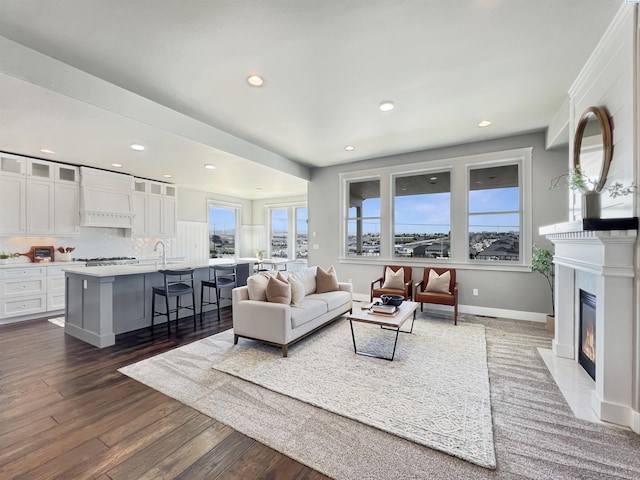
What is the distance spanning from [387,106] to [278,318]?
2856 mm

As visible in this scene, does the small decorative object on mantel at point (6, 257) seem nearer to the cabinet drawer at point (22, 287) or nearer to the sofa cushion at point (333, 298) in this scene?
the cabinet drawer at point (22, 287)

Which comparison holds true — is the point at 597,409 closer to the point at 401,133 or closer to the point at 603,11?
the point at 603,11

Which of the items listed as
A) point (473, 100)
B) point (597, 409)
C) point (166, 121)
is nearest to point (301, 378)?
point (597, 409)

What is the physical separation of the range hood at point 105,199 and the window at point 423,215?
564cm

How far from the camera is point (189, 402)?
2.29 m

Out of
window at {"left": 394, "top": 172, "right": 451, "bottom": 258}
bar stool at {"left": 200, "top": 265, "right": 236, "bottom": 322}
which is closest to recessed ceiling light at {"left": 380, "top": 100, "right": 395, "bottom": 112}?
window at {"left": 394, "top": 172, "right": 451, "bottom": 258}

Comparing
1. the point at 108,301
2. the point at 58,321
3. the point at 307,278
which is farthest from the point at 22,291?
the point at 307,278

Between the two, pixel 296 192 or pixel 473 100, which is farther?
pixel 296 192

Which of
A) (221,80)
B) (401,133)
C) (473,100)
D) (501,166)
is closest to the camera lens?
(221,80)

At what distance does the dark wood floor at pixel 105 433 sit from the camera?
1.63 metres

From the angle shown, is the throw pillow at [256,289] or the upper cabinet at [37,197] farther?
the upper cabinet at [37,197]

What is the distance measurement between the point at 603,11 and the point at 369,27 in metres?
1.70

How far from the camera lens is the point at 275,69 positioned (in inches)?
109

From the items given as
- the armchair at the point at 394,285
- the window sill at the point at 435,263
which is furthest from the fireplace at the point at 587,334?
the armchair at the point at 394,285
